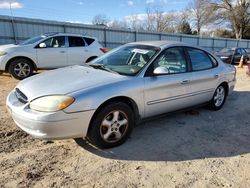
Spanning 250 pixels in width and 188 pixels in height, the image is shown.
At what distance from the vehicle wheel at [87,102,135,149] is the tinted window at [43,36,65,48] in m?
6.67

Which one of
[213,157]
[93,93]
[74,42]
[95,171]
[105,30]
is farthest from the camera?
[105,30]

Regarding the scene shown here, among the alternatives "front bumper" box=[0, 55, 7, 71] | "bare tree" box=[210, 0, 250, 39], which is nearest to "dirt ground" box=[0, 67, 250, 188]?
"front bumper" box=[0, 55, 7, 71]

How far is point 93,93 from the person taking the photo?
347 cm

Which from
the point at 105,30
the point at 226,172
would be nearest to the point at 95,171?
the point at 226,172

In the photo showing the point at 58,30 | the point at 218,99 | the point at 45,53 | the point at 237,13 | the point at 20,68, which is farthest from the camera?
the point at 237,13

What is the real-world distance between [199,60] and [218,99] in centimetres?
118

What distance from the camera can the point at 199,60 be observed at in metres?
5.30

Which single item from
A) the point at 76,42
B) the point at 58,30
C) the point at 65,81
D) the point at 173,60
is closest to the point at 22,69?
the point at 76,42

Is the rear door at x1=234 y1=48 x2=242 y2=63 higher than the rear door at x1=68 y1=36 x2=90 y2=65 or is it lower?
lower

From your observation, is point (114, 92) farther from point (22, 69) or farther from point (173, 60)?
point (22, 69)

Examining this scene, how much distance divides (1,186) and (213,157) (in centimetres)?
277

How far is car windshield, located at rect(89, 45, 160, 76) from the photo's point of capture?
4246mm

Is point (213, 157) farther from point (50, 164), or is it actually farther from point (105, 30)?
point (105, 30)

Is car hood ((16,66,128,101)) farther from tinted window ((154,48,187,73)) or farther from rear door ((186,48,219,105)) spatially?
rear door ((186,48,219,105))
